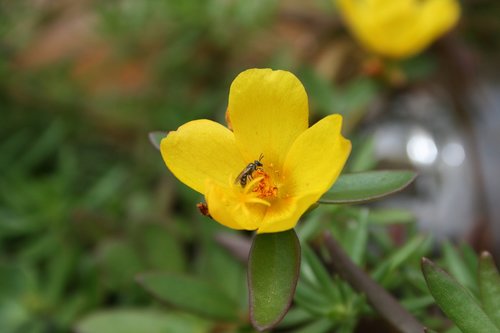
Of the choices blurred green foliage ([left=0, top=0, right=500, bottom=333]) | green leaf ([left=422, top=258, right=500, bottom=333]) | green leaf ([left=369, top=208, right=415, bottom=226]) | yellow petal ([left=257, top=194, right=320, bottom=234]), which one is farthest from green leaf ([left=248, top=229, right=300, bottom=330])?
green leaf ([left=369, top=208, right=415, bottom=226])

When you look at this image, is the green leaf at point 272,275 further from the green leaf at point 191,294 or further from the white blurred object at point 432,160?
the white blurred object at point 432,160

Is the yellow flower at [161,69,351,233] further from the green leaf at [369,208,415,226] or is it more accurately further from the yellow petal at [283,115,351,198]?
the green leaf at [369,208,415,226]

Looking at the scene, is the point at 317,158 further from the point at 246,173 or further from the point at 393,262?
the point at 393,262

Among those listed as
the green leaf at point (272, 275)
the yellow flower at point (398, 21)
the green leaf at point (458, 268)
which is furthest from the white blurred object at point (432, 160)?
the green leaf at point (272, 275)

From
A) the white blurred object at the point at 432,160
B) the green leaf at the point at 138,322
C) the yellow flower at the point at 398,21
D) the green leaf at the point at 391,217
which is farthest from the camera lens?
the white blurred object at the point at 432,160

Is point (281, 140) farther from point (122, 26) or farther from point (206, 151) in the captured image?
point (122, 26)

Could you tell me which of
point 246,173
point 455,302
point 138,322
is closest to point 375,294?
point 455,302
